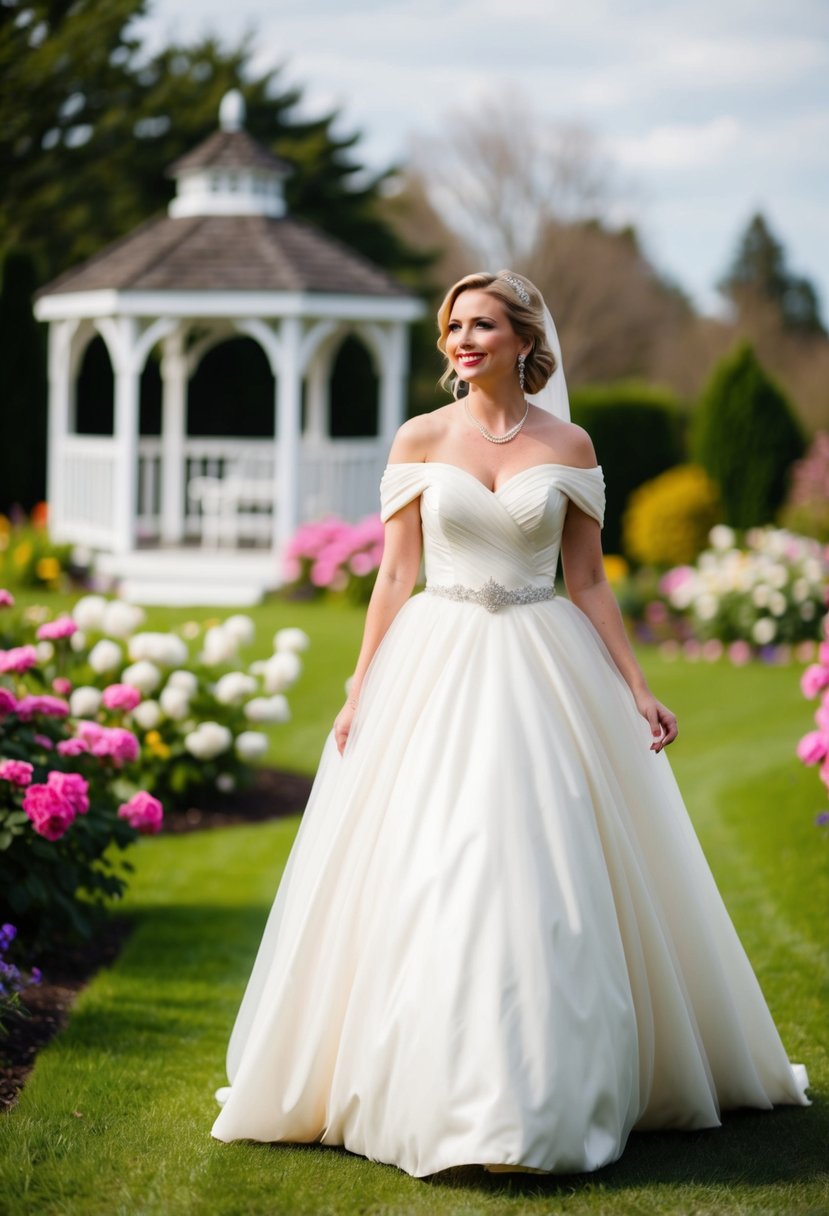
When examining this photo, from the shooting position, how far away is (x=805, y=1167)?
3582 mm

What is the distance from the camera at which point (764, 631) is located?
12.5 metres

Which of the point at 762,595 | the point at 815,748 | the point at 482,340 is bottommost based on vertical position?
the point at 762,595

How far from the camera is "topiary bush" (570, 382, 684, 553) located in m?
20.2

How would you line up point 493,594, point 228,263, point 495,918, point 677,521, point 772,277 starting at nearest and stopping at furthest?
point 495,918
point 493,594
point 228,263
point 677,521
point 772,277

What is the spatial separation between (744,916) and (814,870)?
623mm

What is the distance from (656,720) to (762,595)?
9024mm

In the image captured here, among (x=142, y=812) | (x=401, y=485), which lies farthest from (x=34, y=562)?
(x=401, y=485)

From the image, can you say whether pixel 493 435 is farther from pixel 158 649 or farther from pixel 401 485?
pixel 158 649

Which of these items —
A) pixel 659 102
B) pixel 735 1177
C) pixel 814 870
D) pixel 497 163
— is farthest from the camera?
pixel 497 163

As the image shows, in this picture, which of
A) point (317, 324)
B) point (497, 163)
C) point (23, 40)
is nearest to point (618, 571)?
point (317, 324)

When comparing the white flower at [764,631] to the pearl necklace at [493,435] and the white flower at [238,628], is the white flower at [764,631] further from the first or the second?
the pearl necklace at [493,435]

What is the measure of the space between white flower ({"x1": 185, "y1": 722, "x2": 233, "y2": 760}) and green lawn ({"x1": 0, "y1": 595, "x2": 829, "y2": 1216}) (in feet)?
1.43

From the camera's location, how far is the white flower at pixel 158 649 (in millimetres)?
7359

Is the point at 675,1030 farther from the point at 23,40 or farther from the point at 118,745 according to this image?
the point at 23,40
